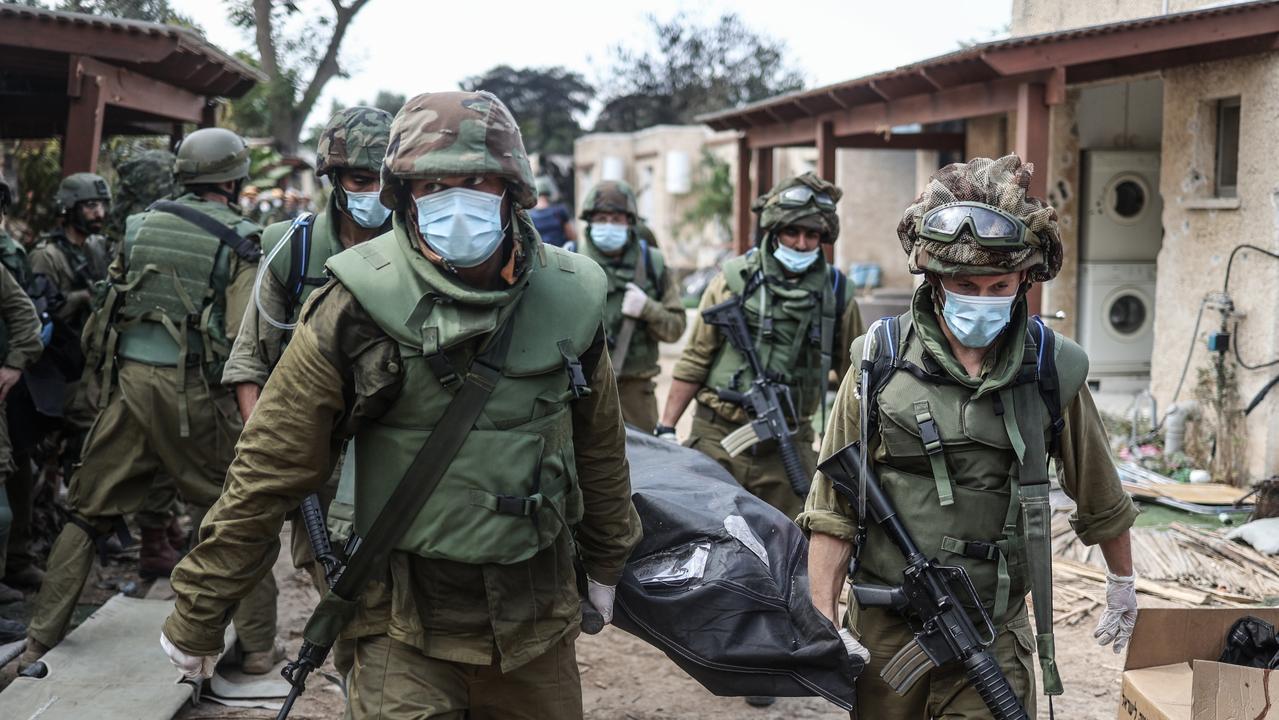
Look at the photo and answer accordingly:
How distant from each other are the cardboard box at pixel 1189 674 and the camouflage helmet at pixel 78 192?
543 centimetres

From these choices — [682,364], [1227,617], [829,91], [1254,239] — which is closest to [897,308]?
[829,91]

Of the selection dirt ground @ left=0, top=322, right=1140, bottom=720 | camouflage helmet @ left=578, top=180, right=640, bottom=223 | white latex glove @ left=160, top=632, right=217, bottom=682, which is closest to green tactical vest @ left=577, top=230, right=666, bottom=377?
camouflage helmet @ left=578, top=180, right=640, bottom=223

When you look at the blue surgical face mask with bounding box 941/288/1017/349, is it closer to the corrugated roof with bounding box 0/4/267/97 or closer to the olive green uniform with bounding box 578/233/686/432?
the olive green uniform with bounding box 578/233/686/432

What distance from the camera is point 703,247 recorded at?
1202 inches

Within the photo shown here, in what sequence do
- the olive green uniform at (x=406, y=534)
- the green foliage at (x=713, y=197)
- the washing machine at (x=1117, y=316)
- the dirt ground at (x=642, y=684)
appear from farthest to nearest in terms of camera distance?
the green foliage at (x=713, y=197) < the washing machine at (x=1117, y=316) < the dirt ground at (x=642, y=684) < the olive green uniform at (x=406, y=534)

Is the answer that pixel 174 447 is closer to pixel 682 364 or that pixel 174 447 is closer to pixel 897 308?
pixel 682 364

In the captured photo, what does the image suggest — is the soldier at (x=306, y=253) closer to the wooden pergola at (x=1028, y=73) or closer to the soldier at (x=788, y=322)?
the soldier at (x=788, y=322)

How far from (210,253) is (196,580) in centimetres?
259

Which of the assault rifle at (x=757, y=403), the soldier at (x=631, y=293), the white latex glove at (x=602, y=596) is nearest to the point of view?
the white latex glove at (x=602, y=596)

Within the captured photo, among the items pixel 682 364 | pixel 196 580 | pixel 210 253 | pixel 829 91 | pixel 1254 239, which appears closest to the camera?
pixel 196 580

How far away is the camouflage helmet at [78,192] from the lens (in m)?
6.25

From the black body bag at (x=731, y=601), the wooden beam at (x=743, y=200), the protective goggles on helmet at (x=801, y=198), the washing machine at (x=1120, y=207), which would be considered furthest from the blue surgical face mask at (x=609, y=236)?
the wooden beam at (x=743, y=200)

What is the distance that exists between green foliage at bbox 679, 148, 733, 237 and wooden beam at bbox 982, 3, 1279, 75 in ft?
65.6

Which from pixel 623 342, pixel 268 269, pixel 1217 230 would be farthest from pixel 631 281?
pixel 1217 230
